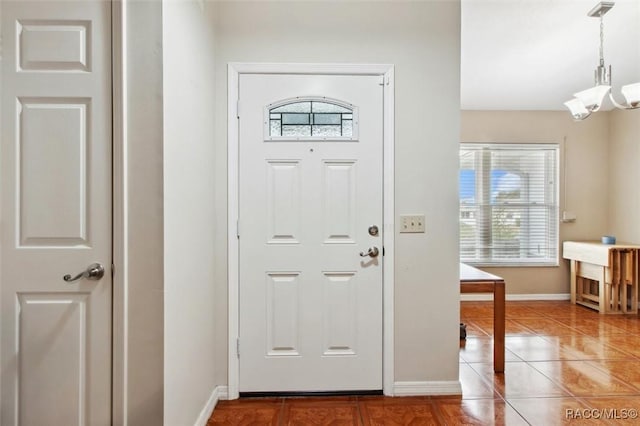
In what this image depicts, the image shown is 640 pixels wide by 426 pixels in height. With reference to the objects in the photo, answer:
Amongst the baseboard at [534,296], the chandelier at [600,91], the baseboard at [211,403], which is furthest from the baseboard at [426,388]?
the baseboard at [534,296]

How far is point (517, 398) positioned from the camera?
2160 millimetres

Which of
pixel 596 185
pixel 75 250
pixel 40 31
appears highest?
pixel 40 31

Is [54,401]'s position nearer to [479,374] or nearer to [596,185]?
[479,374]

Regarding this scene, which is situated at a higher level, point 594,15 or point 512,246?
point 594,15

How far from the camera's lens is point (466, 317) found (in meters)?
3.95

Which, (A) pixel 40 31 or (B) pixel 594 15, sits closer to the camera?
(A) pixel 40 31

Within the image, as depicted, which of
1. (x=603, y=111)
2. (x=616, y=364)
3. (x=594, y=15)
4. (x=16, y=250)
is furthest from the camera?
(x=603, y=111)

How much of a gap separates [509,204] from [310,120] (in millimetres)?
3607

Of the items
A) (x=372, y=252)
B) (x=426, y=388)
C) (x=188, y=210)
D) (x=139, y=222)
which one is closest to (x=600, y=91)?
(x=372, y=252)

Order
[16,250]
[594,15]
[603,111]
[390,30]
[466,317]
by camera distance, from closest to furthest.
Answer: [16,250] < [390,30] < [594,15] < [466,317] < [603,111]

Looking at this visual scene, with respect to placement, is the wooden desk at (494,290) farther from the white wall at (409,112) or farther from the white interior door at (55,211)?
the white interior door at (55,211)

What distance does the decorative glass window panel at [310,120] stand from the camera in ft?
7.06

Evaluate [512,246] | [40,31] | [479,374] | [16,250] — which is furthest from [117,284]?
[512,246]

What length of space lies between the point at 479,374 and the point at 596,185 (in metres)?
3.63
